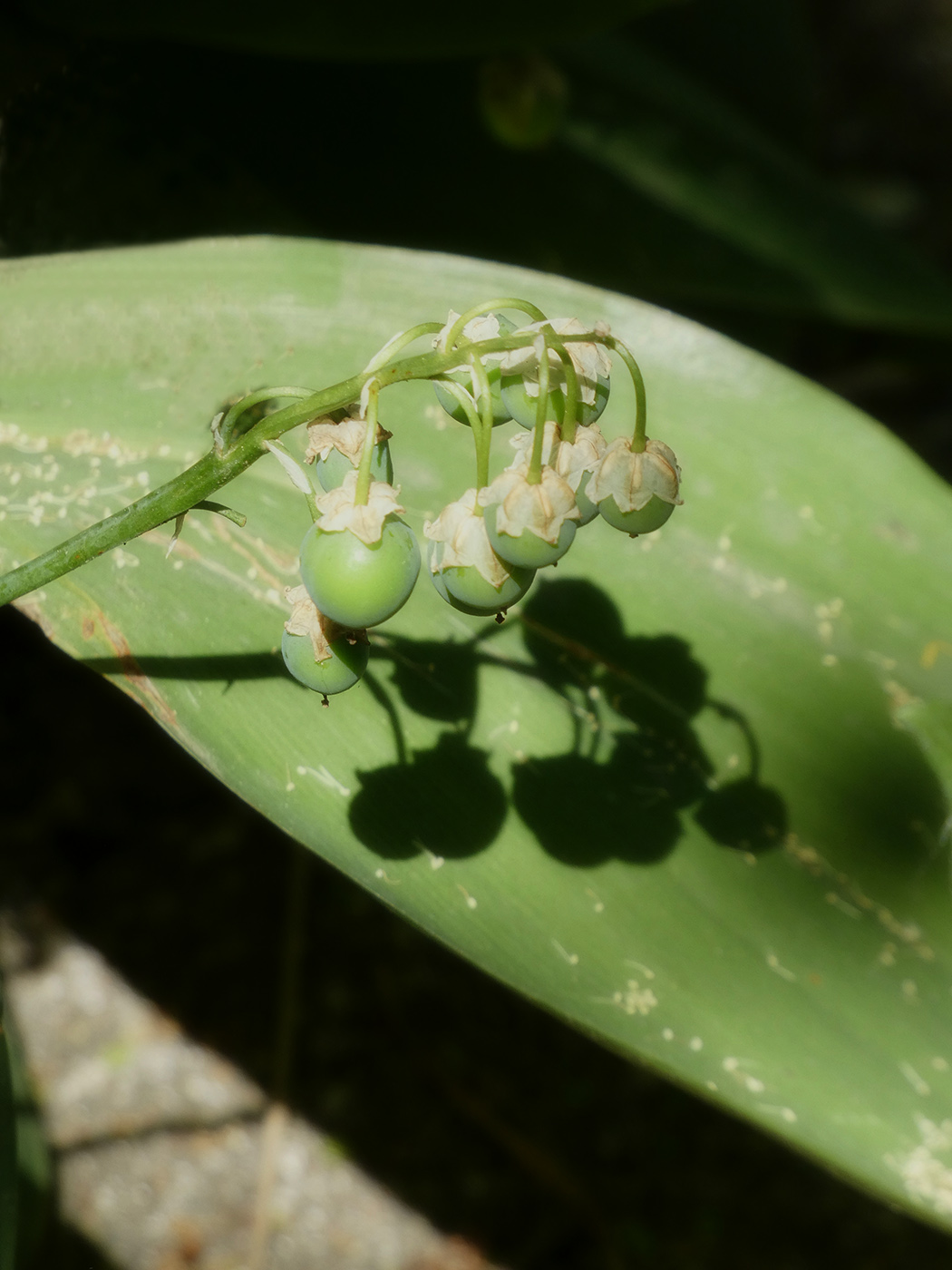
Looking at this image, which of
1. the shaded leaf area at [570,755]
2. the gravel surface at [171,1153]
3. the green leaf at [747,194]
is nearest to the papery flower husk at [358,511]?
the shaded leaf area at [570,755]

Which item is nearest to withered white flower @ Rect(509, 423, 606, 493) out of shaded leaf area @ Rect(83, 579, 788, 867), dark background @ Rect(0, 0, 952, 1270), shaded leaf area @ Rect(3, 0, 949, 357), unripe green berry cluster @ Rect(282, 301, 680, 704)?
unripe green berry cluster @ Rect(282, 301, 680, 704)

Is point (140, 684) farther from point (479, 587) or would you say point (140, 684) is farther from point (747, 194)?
point (747, 194)

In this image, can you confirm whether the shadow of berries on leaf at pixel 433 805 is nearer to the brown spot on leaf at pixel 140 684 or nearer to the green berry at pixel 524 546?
the brown spot on leaf at pixel 140 684

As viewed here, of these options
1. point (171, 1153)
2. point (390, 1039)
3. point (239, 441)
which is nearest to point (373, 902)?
point (390, 1039)

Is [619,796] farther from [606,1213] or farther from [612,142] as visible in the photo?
[612,142]

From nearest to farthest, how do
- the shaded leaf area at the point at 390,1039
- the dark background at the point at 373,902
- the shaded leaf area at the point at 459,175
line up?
1. the shaded leaf area at the point at 459,175
2. the dark background at the point at 373,902
3. the shaded leaf area at the point at 390,1039

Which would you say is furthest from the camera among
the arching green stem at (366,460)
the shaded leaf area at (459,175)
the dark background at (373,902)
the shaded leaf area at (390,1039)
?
the shaded leaf area at (390,1039)

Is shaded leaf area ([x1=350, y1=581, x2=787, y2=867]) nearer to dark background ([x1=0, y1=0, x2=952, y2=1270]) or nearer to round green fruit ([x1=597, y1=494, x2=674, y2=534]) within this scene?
round green fruit ([x1=597, y1=494, x2=674, y2=534])
